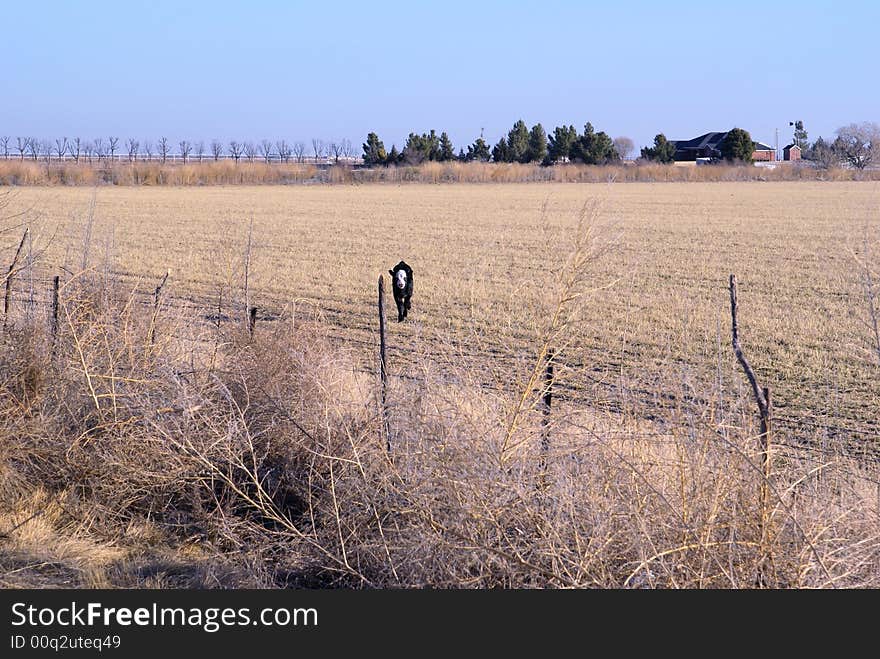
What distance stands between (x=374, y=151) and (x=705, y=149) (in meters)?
48.2

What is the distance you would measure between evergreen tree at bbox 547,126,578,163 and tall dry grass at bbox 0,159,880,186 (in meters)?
18.7

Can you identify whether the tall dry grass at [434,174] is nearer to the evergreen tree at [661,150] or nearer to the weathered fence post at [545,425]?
the evergreen tree at [661,150]

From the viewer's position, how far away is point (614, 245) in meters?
4.71

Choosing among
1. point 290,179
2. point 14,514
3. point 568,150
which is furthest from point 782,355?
point 568,150

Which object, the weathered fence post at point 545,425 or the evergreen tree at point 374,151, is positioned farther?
the evergreen tree at point 374,151

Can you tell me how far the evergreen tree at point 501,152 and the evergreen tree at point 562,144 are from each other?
558cm

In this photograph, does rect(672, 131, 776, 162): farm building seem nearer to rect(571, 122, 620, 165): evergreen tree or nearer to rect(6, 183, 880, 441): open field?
rect(571, 122, 620, 165): evergreen tree

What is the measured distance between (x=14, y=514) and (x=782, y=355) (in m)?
10.3

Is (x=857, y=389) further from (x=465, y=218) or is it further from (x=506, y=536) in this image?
(x=465, y=218)

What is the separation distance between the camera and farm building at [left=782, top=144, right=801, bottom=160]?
16012 cm

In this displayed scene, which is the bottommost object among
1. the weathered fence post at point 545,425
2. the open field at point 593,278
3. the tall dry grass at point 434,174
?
the open field at point 593,278

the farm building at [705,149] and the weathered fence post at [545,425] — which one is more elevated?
the farm building at [705,149]

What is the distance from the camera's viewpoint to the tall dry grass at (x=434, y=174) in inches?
3642

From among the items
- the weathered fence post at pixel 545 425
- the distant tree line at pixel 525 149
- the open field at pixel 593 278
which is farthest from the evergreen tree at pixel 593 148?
the weathered fence post at pixel 545 425
